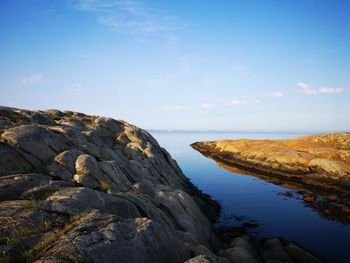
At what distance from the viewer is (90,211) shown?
10.3m

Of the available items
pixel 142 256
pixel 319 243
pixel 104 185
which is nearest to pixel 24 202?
pixel 142 256

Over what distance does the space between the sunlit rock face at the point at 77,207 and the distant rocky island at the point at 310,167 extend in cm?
2430

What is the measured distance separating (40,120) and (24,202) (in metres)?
19.4

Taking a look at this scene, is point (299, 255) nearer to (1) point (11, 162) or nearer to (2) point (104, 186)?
(2) point (104, 186)

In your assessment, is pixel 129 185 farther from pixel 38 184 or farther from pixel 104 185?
pixel 38 184

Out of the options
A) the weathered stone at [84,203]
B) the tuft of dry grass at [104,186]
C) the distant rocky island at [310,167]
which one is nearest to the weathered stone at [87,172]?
the tuft of dry grass at [104,186]

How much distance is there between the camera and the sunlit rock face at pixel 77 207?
8.13m

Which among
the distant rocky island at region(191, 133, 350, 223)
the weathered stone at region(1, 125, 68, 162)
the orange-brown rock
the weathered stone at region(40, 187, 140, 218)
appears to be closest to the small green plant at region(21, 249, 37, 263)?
the weathered stone at region(40, 187, 140, 218)

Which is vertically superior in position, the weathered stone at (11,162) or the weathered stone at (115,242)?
the weathered stone at (11,162)

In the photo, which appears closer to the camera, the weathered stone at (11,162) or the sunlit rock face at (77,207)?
the sunlit rock face at (77,207)

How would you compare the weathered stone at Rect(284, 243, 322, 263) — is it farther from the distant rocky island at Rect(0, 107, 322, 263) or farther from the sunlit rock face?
the sunlit rock face

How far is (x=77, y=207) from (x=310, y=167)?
2121 inches

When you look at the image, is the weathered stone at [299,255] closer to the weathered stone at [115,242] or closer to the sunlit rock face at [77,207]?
the sunlit rock face at [77,207]

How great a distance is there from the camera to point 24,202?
411 inches
